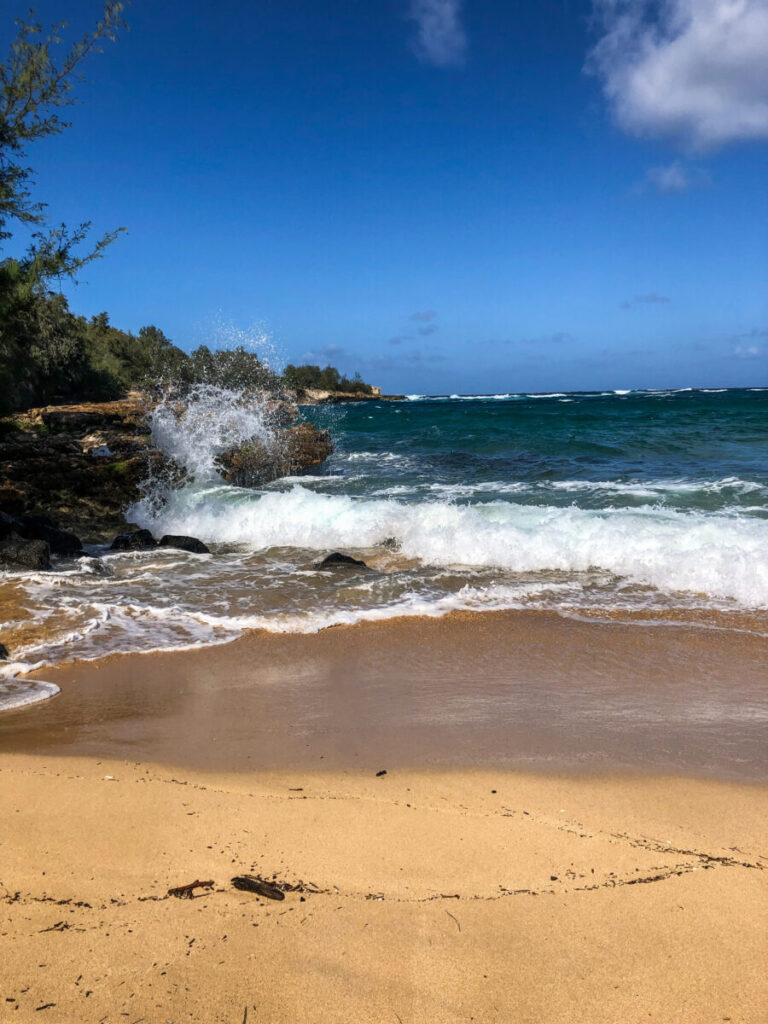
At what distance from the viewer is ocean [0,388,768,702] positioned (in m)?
6.18

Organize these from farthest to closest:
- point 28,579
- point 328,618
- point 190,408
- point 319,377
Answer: point 319,377
point 190,408
point 28,579
point 328,618

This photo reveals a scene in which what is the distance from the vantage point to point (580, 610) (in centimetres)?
644

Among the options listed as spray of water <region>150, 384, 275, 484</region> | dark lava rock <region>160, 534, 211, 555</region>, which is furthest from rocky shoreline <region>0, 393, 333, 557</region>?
dark lava rock <region>160, 534, 211, 555</region>

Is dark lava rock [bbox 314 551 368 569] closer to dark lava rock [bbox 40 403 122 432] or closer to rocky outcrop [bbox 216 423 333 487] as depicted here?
rocky outcrop [bbox 216 423 333 487]

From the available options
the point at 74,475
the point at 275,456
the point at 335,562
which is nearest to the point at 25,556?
the point at 335,562

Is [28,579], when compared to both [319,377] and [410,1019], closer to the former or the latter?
[410,1019]

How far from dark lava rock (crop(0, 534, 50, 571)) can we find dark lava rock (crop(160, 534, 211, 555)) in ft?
6.36

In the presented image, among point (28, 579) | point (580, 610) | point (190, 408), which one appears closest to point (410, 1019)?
point (580, 610)

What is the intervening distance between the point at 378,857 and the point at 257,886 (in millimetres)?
487

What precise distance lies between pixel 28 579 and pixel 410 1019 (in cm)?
690

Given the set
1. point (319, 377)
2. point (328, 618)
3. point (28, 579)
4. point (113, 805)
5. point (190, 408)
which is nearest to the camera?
point (113, 805)

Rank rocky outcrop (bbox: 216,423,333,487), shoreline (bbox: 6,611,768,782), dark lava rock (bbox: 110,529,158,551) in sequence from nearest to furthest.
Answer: shoreline (bbox: 6,611,768,782) < dark lava rock (bbox: 110,529,158,551) < rocky outcrop (bbox: 216,423,333,487)

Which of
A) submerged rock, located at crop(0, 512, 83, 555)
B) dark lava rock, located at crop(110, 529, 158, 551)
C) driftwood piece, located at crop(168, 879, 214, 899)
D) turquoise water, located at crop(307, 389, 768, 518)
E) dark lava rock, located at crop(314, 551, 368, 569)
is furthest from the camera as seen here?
turquoise water, located at crop(307, 389, 768, 518)

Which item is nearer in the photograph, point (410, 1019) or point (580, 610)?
point (410, 1019)
